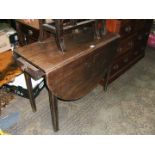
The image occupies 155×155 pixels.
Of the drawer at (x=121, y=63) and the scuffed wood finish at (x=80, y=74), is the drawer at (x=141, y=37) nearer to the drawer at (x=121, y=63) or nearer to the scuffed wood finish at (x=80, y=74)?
the drawer at (x=121, y=63)

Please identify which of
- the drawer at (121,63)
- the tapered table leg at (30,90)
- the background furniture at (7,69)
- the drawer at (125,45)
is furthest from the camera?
the drawer at (121,63)

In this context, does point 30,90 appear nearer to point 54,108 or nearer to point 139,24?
point 54,108

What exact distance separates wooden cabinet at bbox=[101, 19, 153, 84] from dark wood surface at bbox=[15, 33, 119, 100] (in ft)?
0.80

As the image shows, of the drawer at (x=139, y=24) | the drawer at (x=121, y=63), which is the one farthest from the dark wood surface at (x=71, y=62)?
the drawer at (x=139, y=24)

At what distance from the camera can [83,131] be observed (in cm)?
189

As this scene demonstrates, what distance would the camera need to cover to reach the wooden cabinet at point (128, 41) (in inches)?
83.5

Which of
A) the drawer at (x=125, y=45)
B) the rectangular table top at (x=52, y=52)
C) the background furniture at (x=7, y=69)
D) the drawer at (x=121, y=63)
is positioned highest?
the rectangular table top at (x=52, y=52)

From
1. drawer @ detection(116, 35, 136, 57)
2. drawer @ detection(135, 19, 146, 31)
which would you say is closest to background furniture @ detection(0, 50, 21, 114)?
drawer @ detection(116, 35, 136, 57)

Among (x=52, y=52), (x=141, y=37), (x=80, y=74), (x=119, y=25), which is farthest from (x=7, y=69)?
(x=141, y=37)

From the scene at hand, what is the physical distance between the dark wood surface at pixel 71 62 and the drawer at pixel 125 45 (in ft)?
1.32
